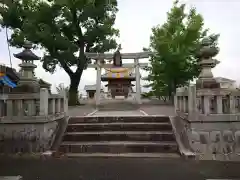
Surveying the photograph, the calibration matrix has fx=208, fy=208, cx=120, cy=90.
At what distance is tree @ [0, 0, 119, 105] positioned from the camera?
17.2 m

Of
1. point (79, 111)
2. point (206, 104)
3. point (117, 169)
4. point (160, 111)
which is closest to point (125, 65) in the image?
point (79, 111)

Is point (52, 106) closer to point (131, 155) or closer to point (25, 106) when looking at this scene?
point (25, 106)

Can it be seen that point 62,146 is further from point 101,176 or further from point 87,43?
point 87,43

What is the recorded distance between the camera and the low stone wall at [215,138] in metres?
5.84

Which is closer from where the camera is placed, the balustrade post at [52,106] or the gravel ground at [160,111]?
the balustrade post at [52,106]

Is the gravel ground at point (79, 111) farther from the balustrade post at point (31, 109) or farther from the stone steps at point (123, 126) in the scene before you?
the balustrade post at point (31, 109)

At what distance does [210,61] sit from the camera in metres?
7.32

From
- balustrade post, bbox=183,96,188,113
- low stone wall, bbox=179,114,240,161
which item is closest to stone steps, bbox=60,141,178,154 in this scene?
low stone wall, bbox=179,114,240,161

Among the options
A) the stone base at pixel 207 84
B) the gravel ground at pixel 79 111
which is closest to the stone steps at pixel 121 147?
the stone base at pixel 207 84

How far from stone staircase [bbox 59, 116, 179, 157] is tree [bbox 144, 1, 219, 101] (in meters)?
9.14

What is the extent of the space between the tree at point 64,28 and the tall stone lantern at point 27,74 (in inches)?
376

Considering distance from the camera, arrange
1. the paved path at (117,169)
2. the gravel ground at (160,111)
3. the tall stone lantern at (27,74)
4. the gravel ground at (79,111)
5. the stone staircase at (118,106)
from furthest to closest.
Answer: the stone staircase at (118,106) < the gravel ground at (79,111) < the gravel ground at (160,111) < the tall stone lantern at (27,74) < the paved path at (117,169)

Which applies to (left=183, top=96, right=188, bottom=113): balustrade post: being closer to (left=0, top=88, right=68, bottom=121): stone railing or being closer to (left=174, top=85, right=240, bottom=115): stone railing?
(left=174, top=85, right=240, bottom=115): stone railing

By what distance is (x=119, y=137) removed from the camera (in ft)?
22.5
